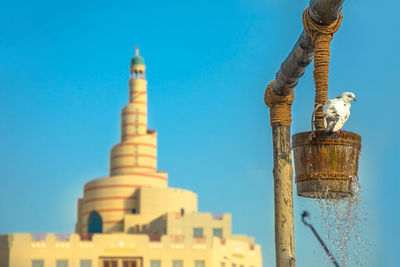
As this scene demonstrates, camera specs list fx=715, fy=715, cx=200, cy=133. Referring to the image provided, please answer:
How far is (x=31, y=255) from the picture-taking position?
52000 millimetres

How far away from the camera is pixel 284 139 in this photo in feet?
36.6

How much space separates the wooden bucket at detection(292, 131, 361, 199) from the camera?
28.6 feet

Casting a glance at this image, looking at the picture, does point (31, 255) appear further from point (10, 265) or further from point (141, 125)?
point (141, 125)

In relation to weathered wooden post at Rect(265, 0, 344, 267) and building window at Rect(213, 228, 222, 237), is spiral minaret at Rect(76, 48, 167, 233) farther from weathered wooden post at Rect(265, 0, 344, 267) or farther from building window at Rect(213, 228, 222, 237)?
weathered wooden post at Rect(265, 0, 344, 267)

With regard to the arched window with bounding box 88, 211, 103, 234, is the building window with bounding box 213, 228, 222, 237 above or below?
below

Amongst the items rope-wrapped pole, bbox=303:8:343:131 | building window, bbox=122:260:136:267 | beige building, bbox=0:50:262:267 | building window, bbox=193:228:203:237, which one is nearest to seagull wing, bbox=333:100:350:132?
rope-wrapped pole, bbox=303:8:343:131

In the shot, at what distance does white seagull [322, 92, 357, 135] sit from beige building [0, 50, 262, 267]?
45372mm

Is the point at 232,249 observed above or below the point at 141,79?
below

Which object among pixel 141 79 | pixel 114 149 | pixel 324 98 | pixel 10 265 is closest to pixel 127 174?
pixel 114 149

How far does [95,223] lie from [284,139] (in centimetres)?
5177

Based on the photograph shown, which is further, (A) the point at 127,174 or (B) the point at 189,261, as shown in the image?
(A) the point at 127,174

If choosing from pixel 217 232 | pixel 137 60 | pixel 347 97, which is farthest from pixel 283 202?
pixel 137 60

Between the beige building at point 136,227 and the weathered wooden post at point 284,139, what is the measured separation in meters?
42.8

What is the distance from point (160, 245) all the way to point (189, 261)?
8.14 feet
